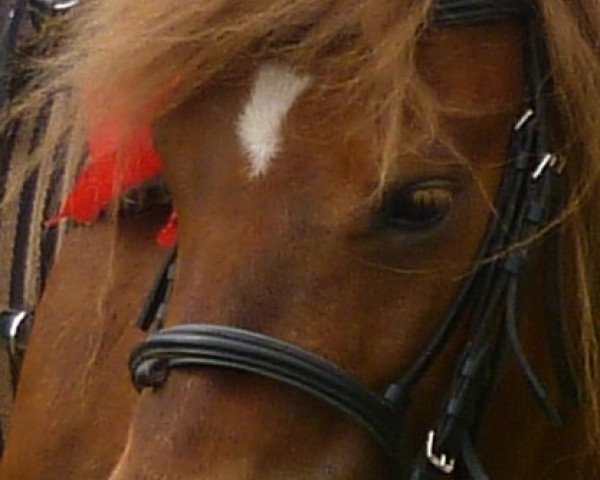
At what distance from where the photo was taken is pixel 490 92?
158cm

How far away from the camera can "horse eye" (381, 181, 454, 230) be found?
1518 millimetres

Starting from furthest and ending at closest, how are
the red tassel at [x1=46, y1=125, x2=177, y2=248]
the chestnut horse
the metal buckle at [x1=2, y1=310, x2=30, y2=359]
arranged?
the metal buckle at [x1=2, y1=310, x2=30, y2=359], the red tassel at [x1=46, y1=125, x2=177, y2=248], the chestnut horse

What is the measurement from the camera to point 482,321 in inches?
61.9

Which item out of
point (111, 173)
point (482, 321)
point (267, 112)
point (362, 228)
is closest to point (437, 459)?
point (482, 321)

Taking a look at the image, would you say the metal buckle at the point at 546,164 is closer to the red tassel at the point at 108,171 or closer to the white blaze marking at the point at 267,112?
the white blaze marking at the point at 267,112

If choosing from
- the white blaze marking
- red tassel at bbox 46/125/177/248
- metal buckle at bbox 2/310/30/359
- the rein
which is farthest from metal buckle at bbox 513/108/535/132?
metal buckle at bbox 2/310/30/359

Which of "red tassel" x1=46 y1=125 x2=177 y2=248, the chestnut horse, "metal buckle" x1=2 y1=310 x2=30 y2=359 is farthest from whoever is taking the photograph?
"metal buckle" x1=2 y1=310 x2=30 y2=359

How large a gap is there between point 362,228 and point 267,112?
0.14 metres

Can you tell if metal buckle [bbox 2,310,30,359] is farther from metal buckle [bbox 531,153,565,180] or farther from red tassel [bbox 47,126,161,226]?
metal buckle [bbox 531,153,565,180]

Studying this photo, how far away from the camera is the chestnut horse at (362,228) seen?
4.94 ft

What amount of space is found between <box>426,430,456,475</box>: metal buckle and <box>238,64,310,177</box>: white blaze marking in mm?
296

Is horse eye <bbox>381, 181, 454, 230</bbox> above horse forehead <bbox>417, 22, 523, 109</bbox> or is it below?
below

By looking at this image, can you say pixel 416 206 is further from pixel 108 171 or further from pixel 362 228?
pixel 108 171

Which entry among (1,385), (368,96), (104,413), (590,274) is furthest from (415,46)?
(1,385)
